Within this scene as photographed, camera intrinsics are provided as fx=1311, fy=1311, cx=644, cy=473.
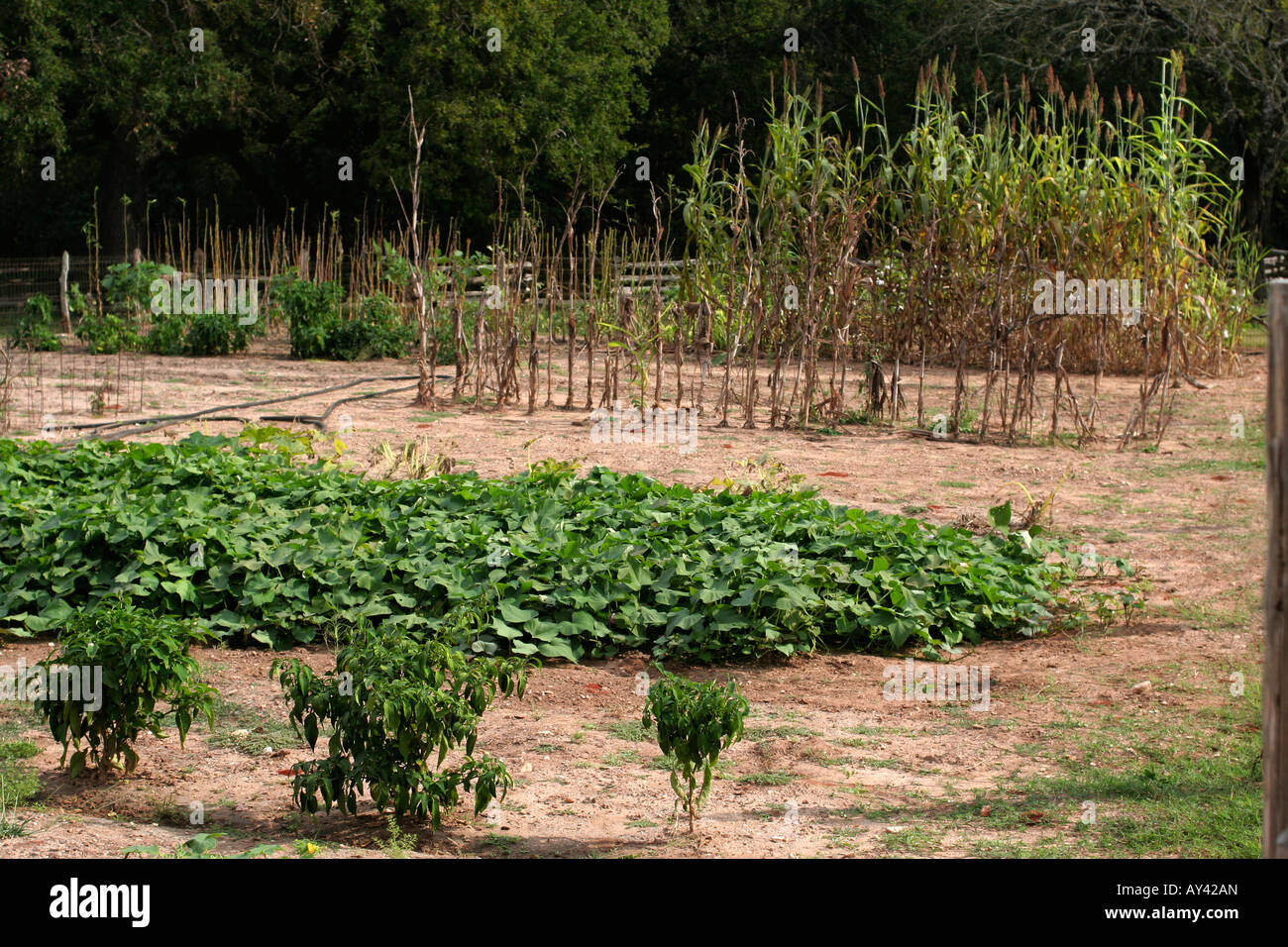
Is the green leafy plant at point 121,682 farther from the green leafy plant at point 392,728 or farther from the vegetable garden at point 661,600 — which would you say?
the green leafy plant at point 392,728

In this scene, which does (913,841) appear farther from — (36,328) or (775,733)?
(36,328)

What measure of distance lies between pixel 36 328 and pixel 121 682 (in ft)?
36.5

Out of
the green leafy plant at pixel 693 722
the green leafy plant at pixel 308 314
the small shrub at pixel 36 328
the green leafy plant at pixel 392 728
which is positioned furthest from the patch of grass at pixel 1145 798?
the small shrub at pixel 36 328

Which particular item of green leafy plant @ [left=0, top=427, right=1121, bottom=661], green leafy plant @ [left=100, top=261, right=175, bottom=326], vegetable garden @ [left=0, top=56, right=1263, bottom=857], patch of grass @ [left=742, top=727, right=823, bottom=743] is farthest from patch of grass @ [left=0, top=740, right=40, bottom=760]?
green leafy plant @ [left=100, top=261, right=175, bottom=326]

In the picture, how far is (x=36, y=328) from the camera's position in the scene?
13.3m

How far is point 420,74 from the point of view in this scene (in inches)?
766

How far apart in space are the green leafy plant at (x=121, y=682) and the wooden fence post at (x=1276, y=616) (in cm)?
256

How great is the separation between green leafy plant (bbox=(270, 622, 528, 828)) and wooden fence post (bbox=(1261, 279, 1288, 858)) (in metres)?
1.73

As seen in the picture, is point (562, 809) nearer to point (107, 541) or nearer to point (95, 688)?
point (95, 688)

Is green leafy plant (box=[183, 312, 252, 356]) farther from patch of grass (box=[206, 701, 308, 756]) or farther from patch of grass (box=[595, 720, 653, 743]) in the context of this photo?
patch of grass (box=[595, 720, 653, 743])

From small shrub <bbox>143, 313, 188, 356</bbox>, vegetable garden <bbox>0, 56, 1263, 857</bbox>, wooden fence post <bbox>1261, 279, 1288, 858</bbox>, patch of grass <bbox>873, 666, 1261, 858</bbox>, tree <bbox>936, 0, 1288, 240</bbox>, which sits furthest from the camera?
tree <bbox>936, 0, 1288, 240</bbox>

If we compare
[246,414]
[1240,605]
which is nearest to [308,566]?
[1240,605]

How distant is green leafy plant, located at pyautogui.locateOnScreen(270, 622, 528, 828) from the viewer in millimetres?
3146

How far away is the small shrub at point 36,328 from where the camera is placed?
13234mm
